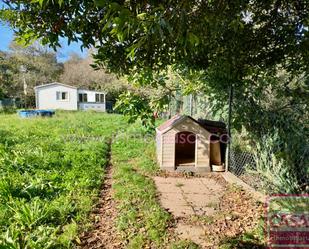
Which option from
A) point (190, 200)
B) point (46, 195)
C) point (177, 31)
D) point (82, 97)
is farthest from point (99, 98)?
point (177, 31)

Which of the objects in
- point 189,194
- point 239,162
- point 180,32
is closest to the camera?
point 180,32

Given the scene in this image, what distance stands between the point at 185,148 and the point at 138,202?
311 cm

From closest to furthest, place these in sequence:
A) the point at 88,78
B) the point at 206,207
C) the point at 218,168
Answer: the point at 206,207
the point at 218,168
the point at 88,78

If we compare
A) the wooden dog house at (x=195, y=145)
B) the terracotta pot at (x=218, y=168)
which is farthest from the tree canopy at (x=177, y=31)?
the terracotta pot at (x=218, y=168)

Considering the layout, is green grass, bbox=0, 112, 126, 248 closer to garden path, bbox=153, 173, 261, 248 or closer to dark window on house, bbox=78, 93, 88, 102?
garden path, bbox=153, 173, 261, 248

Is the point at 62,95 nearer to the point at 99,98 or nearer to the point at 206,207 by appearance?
the point at 99,98

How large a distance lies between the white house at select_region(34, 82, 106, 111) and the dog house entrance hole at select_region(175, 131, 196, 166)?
81.3 feet

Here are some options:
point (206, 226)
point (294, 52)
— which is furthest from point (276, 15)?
point (206, 226)

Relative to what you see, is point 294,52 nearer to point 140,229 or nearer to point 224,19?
point 224,19

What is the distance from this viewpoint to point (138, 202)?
4.50 meters

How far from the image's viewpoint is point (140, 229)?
3.66 m

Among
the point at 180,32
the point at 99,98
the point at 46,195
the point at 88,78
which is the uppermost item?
the point at 88,78

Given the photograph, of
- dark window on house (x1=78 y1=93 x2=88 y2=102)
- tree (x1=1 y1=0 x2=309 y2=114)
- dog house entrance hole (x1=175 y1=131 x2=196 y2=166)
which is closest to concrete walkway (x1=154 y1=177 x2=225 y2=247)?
dog house entrance hole (x1=175 y1=131 x2=196 y2=166)

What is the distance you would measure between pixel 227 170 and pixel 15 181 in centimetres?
389
